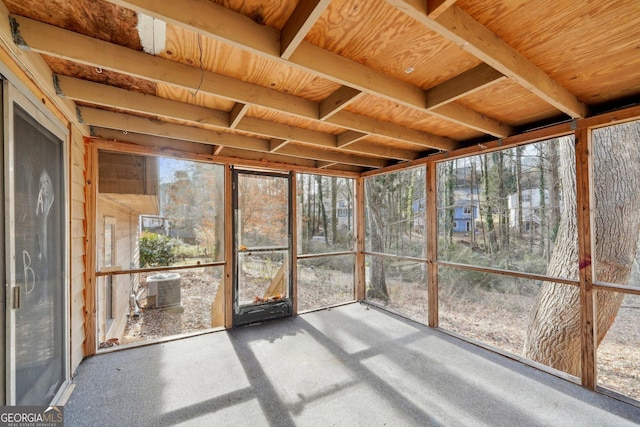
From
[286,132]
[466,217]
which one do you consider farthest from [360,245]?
[286,132]

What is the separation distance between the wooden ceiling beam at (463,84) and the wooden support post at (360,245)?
113 inches

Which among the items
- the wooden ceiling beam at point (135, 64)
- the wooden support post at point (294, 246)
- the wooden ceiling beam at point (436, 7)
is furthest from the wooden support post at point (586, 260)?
the wooden support post at point (294, 246)

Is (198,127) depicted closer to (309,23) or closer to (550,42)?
(309,23)

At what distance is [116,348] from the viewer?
9.59 ft

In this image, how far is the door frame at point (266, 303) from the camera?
3.64 metres

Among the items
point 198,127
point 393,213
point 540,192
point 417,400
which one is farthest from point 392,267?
point 198,127

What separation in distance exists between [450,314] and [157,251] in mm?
5375

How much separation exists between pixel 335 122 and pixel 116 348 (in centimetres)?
346

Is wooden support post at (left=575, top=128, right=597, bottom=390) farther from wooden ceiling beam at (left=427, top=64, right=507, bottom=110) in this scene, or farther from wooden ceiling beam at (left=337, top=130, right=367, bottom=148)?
wooden ceiling beam at (left=337, top=130, right=367, bottom=148)

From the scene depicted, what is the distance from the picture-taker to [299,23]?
1176 mm

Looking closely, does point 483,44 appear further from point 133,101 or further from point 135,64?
point 133,101

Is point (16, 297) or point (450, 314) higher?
point (16, 297)

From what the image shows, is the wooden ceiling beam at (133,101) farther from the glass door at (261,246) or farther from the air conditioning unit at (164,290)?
the air conditioning unit at (164,290)

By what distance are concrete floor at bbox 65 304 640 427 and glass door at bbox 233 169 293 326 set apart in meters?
0.62
